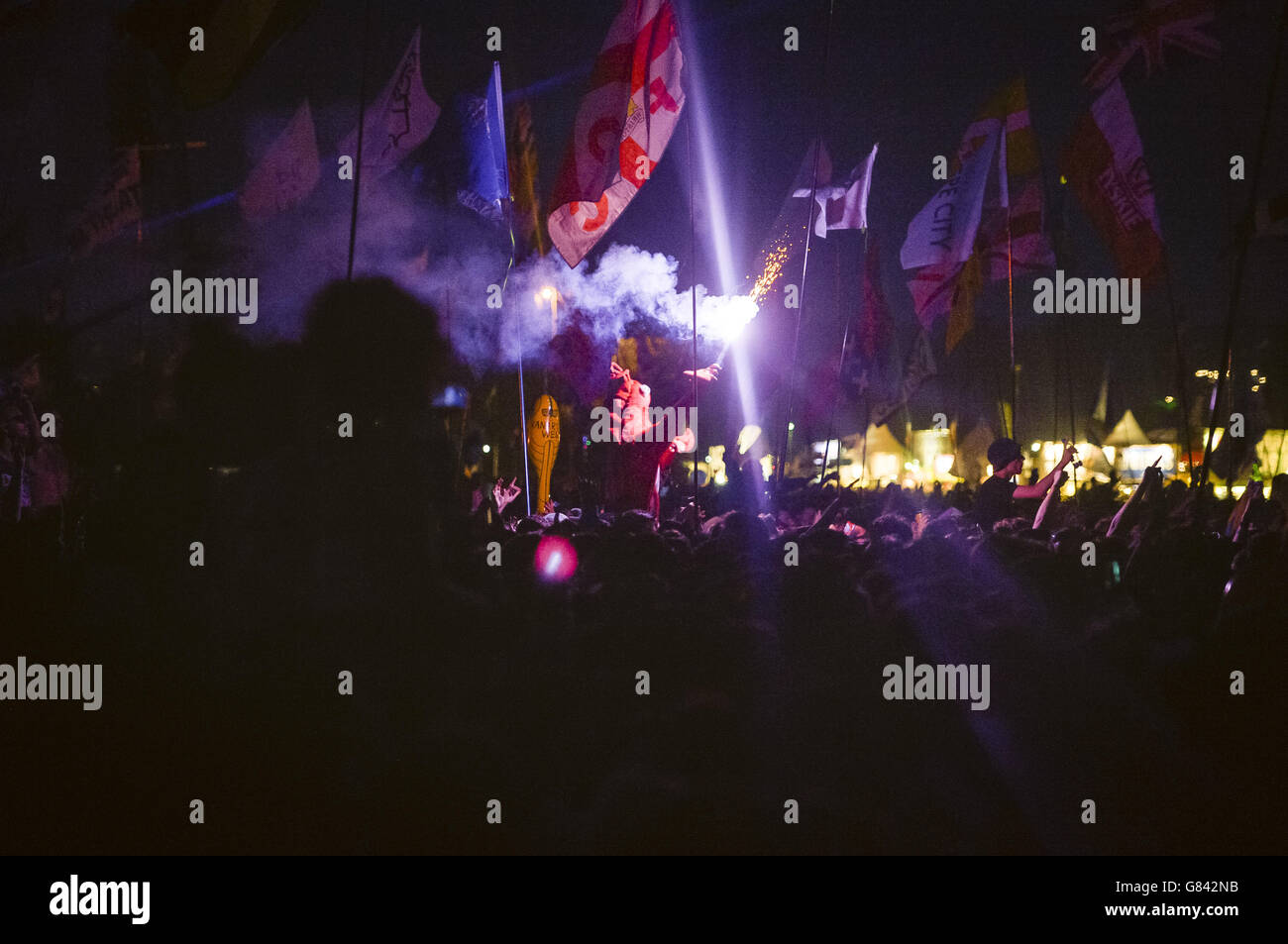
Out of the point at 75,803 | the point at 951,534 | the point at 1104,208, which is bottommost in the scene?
the point at 75,803

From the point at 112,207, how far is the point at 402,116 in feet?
13.0

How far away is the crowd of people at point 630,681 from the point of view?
487 centimetres

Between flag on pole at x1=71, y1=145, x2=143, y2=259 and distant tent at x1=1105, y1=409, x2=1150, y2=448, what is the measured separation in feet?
127

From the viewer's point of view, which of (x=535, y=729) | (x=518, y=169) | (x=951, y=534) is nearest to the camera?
(x=535, y=729)

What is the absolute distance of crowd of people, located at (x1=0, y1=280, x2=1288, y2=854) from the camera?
487cm

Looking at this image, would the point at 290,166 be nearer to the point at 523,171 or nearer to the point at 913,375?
the point at 523,171

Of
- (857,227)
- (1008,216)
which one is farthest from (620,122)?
(857,227)

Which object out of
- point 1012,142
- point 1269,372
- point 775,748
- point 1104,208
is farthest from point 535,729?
point 1269,372

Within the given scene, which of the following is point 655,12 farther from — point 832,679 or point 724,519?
point 832,679

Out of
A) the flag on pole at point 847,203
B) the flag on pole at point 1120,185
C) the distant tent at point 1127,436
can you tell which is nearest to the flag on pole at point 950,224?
the flag on pole at point 1120,185

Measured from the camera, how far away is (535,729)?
5898mm

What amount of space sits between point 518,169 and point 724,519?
35.2ft

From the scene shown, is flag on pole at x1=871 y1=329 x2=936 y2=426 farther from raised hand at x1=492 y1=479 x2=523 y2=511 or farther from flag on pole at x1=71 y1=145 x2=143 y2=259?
flag on pole at x1=71 y1=145 x2=143 y2=259

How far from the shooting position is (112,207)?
12.3m
